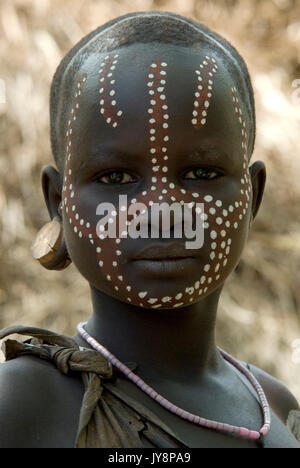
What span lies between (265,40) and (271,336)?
2.42m

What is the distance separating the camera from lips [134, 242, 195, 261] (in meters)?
1.58

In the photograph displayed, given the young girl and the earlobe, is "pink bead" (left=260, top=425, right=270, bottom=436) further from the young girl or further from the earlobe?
the earlobe

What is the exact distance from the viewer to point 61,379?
160cm

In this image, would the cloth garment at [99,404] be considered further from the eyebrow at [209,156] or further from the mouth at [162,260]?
the eyebrow at [209,156]

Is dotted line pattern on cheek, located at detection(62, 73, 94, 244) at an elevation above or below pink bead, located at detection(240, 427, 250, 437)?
above

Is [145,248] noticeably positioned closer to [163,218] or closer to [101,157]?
[163,218]

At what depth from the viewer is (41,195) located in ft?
16.4

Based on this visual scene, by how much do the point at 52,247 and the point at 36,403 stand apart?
55 centimetres

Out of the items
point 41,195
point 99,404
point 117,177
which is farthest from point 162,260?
point 41,195

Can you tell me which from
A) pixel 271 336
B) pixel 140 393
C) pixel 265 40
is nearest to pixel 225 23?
pixel 265 40

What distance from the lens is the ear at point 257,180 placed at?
2043 mm

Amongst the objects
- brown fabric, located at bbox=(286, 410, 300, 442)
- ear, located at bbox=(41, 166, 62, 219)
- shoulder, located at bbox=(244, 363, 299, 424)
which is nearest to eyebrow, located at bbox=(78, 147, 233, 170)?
ear, located at bbox=(41, 166, 62, 219)

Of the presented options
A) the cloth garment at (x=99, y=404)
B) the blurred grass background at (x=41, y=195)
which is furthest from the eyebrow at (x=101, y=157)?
the blurred grass background at (x=41, y=195)

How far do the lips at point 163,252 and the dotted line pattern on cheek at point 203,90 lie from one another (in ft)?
1.04
